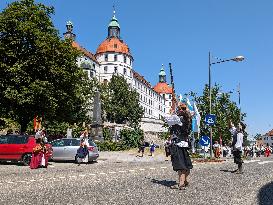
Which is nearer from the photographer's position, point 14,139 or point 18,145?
Result: point 18,145

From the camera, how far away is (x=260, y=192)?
8562 mm

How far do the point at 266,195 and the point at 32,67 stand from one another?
26.8 meters

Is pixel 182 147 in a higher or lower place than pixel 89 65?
lower

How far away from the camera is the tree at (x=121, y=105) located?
3314 inches

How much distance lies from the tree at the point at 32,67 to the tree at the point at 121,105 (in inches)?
1917

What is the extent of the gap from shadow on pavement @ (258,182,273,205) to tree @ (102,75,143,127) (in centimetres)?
7420

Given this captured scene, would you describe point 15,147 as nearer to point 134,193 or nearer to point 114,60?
point 134,193

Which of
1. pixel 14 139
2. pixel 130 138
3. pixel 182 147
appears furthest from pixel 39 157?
pixel 130 138

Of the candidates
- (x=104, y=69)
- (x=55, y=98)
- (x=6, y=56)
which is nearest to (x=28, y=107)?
(x=55, y=98)

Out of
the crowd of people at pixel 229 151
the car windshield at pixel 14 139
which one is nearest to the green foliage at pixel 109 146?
the crowd of people at pixel 229 151

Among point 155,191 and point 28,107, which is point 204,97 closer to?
point 28,107

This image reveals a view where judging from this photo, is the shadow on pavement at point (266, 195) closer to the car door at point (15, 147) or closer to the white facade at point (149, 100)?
the car door at point (15, 147)

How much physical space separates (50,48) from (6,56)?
3.59 metres

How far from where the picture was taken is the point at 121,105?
8575cm
